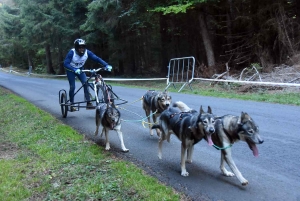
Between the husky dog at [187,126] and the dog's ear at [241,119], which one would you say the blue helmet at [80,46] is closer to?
the husky dog at [187,126]

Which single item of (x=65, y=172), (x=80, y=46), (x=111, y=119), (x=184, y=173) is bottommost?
(x=65, y=172)

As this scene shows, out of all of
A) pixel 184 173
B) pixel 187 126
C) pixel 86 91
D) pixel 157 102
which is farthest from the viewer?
pixel 86 91

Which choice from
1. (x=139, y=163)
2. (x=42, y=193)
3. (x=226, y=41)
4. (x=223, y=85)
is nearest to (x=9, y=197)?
(x=42, y=193)

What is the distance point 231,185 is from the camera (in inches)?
184

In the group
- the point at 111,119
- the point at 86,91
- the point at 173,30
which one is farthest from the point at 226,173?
the point at 173,30

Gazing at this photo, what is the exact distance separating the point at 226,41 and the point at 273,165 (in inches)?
814

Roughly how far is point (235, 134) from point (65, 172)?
10.2 feet

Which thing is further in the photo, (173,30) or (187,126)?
(173,30)

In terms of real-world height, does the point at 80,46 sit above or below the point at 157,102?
above

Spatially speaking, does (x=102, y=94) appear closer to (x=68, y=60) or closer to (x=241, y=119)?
(x=68, y=60)

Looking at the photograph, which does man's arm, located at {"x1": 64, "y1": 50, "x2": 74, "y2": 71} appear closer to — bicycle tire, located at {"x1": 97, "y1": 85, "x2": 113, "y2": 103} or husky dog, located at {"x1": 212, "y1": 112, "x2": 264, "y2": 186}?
bicycle tire, located at {"x1": 97, "y1": 85, "x2": 113, "y2": 103}

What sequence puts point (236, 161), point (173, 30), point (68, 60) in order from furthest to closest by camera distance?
1. point (173, 30)
2. point (68, 60)
3. point (236, 161)

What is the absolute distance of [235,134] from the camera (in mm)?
4516

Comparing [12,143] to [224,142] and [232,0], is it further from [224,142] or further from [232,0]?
[232,0]
